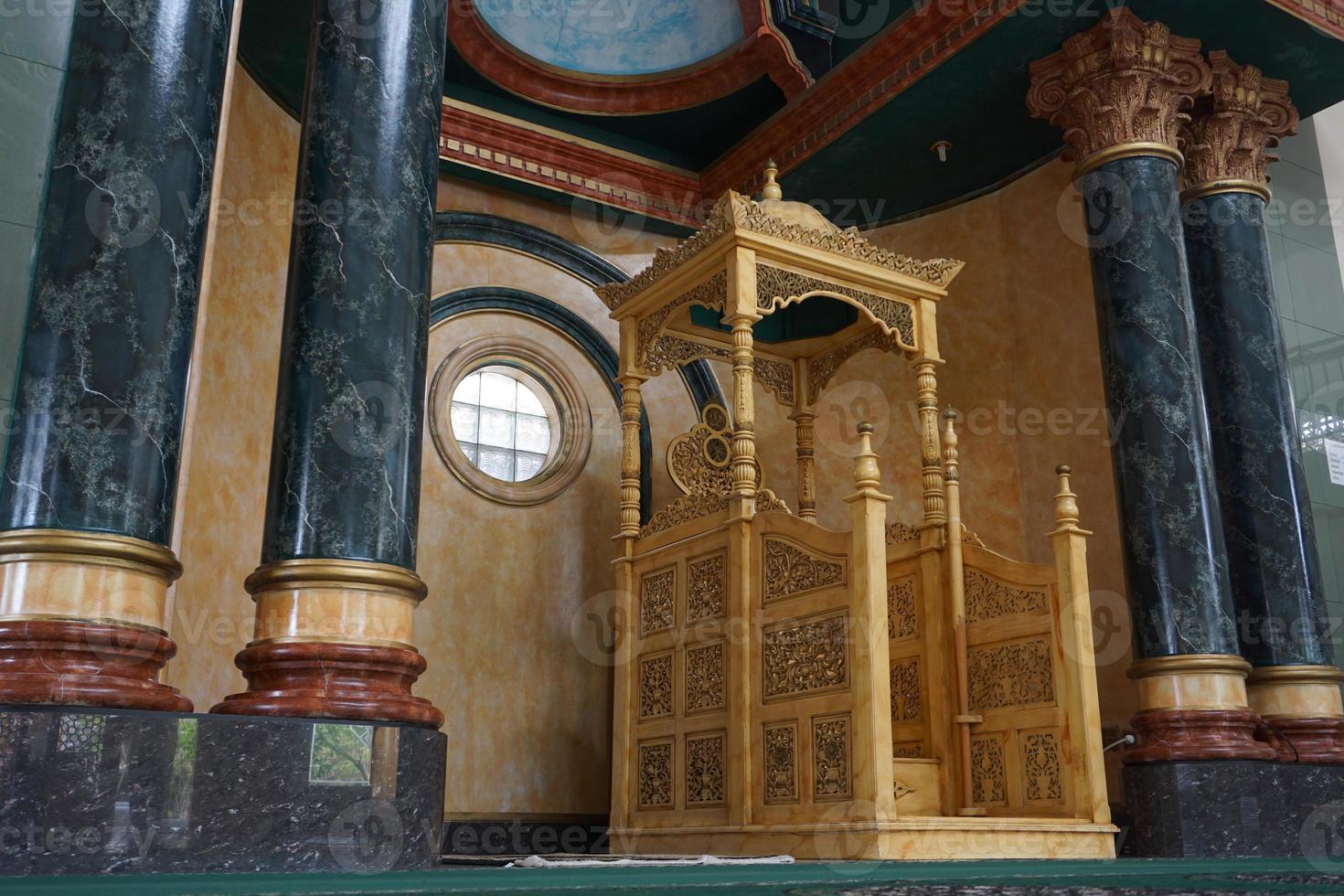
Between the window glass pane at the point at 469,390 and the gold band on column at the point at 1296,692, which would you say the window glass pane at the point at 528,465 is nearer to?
the window glass pane at the point at 469,390

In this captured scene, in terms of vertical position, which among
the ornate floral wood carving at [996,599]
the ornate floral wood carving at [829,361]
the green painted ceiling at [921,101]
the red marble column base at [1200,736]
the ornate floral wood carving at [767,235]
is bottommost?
the red marble column base at [1200,736]

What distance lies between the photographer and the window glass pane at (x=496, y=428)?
7.77 m

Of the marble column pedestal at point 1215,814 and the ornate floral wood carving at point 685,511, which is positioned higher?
the ornate floral wood carving at point 685,511

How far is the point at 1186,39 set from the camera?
263 inches

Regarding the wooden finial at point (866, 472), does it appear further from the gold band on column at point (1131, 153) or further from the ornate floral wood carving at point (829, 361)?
the gold band on column at point (1131, 153)

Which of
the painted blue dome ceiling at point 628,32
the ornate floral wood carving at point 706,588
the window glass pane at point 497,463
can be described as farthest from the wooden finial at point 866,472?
the painted blue dome ceiling at point 628,32

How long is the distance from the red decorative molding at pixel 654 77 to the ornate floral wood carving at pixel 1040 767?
4.30m

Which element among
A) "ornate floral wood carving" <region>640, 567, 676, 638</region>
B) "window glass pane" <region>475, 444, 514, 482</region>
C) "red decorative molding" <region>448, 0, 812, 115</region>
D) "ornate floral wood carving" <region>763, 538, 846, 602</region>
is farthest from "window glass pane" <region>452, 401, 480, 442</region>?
"ornate floral wood carving" <region>763, 538, 846, 602</region>

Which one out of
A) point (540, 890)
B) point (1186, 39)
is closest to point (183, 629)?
point (540, 890)

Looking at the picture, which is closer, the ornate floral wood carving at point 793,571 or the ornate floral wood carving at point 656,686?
the ornate floral wood carving at point 793,571

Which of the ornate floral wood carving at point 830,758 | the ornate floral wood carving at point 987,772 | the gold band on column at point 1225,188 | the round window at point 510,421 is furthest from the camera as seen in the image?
the round window at point 510,421

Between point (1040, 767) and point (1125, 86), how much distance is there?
11.5 feet

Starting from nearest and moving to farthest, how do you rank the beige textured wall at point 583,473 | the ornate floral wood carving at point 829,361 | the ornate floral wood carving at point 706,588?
the ornate floral wood carving at point 706,588, the beige textured wall at point 583,473, the ornate floral wood carving at point 829,361

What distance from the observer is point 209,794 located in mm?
3289
